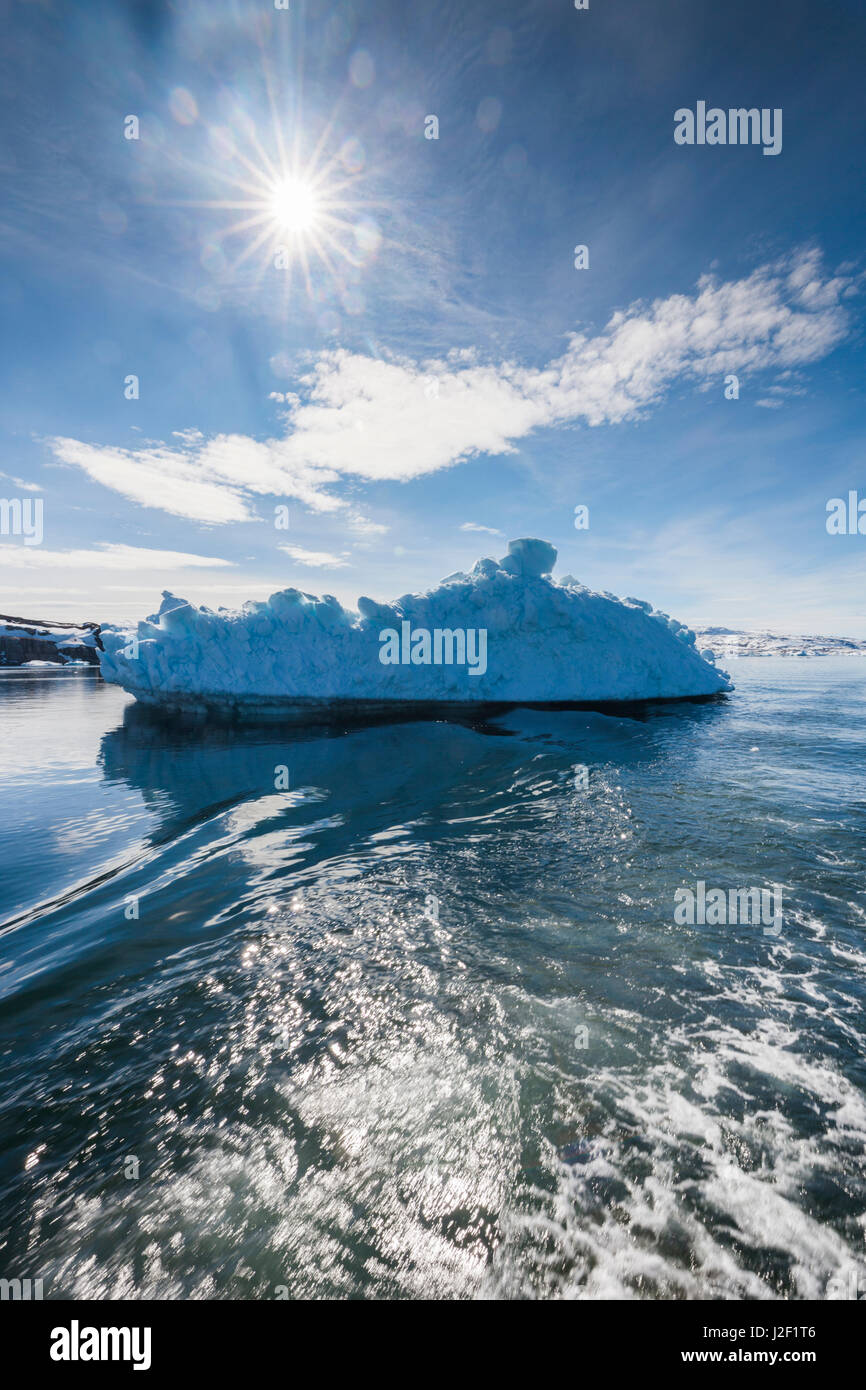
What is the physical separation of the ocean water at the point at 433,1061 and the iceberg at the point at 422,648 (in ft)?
58.5

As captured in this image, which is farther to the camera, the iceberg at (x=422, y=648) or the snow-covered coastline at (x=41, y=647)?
the snow-covered coastline at (x=41, y=647)

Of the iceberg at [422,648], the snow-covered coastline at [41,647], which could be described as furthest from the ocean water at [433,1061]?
the snow-covered coastline at [41,647]

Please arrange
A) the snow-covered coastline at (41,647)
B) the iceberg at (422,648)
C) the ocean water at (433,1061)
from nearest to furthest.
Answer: the ocean water at (433,1061), the iceberg at (422,648), the snow-covered coastline at (41,647)

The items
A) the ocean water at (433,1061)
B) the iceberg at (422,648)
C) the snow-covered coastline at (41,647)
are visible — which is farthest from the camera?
the snow-covered coastline at (41,647)

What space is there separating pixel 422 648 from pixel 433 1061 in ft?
81.5

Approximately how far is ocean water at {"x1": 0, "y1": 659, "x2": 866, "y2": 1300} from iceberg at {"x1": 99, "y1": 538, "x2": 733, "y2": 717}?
1782 centimetres

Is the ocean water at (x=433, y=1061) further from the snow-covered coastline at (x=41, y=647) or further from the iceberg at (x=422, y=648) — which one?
the snow-covered coastline at (x=41, y=647)

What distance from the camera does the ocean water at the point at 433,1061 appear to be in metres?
3.08

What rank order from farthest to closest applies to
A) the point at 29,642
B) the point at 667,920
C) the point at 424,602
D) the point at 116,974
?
the point at 29,642
the point at 424,602
the point at 667,920
the point at 116,974

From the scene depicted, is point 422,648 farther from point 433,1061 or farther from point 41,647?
point 41,647

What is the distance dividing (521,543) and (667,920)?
83.8 ft
